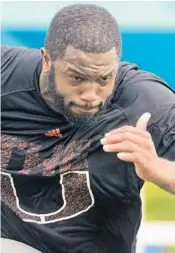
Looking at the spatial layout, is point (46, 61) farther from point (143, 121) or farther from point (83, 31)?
point (143, 121)

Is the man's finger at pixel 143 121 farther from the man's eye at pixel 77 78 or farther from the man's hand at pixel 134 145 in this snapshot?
the man's eye at pixel 77 78

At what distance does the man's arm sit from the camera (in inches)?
52.3

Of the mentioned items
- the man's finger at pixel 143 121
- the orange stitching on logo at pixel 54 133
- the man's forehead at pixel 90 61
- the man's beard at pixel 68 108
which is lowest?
the orange stitching on logo at pixel 54 133

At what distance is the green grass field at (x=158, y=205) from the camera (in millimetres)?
2227

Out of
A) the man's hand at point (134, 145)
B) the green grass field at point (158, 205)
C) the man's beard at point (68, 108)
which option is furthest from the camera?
the green grass field at point (158, 205)

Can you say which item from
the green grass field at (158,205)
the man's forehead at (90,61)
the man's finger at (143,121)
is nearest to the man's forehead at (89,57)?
the man's forehead at (90,61)

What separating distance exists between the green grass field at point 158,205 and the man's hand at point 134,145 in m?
0.87

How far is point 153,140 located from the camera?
149 centimetres

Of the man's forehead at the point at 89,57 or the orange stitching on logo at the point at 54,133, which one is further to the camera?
the orange stitching on logo at the point at 54,133

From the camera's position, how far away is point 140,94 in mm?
1518

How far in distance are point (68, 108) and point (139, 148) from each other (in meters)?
0.19

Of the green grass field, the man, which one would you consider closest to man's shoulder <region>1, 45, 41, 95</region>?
the man

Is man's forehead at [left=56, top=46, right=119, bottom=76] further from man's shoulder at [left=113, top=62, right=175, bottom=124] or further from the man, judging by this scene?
man's shoulder at [left=113, top=62, right=175, bottom=124]

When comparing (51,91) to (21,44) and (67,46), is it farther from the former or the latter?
(21,44)
